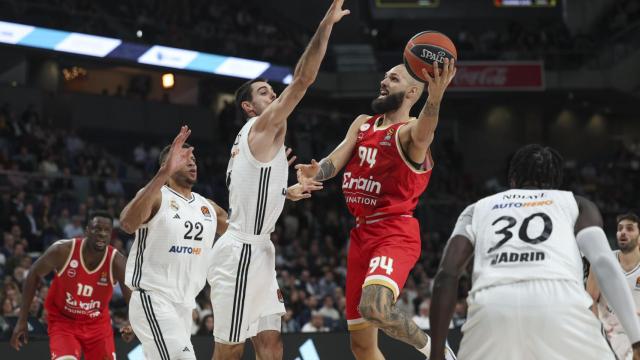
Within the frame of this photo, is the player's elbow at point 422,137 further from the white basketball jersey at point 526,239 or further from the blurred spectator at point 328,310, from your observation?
the blurred spectator at point 328,310

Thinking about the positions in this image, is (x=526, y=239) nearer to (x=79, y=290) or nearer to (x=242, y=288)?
(x=242, y=288)

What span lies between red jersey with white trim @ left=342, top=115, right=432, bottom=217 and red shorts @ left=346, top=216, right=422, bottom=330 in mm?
108

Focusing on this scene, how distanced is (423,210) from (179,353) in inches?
645

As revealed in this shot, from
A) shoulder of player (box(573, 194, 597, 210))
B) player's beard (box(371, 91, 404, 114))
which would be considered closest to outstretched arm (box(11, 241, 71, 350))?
player's beard (box(371, 91, 404, 114))

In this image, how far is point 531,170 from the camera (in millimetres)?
4645

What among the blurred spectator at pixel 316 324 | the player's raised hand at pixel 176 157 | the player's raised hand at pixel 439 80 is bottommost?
the blurred spectator at pixel 316 324

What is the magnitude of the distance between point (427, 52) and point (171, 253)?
8.40 feet

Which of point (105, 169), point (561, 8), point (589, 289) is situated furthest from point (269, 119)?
point (561, 8)

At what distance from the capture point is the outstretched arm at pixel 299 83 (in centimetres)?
646

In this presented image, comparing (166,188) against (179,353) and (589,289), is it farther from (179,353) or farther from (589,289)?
(589,289)

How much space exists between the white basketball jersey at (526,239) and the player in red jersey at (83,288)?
5072 mm

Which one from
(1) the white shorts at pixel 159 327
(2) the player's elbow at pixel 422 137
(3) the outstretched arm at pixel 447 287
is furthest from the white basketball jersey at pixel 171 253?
(3) the outstretched arm at pixel 447 287

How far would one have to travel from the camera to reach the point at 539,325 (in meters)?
4.25

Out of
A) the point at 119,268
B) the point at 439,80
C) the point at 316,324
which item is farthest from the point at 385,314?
the point at 316,324
